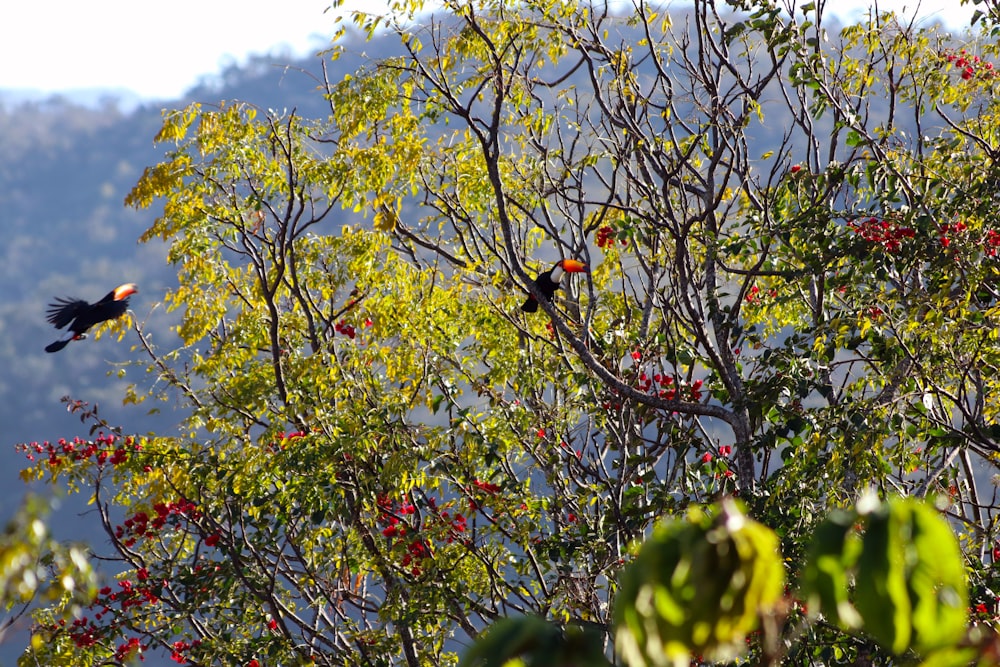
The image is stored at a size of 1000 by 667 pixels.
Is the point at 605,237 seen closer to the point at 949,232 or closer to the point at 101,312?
the point at 949,232

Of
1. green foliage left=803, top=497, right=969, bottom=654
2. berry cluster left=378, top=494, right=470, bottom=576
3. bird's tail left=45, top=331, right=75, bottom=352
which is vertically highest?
bird's tail left=45, top=331, right=75, bottom=352

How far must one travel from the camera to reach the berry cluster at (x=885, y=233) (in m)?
4.73

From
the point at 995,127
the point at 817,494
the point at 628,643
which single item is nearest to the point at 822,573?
the point at 628,643

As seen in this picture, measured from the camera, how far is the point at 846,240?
484cm

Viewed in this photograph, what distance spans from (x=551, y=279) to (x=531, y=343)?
1.17m

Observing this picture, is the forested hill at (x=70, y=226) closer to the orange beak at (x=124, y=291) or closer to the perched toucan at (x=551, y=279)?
the orange beak at (x=124, y=291)

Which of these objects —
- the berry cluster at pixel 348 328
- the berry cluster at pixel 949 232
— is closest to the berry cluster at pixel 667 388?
the berry cluster at pixel 949 232

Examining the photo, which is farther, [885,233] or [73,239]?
[73,239]

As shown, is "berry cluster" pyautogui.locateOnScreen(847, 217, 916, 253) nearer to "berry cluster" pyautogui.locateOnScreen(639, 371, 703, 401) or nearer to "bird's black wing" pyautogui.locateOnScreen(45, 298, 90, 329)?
"berry cluster" pyautogui.locateOnScreen(639, 371, 703, 401)

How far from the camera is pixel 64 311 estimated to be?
20.3ft

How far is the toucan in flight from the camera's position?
612cm

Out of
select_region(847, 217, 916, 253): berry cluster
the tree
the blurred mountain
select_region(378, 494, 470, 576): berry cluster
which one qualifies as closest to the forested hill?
the blurred mountain

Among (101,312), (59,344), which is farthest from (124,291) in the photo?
(59,344)

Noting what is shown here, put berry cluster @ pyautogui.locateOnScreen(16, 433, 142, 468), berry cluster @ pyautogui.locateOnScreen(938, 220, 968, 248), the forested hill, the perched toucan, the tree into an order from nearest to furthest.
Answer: berry cluster @ pyautogui.locateOnScreen(938, 220, 968, 248) < the tree < the perched toucan < berry cluster @ pyautogui.locateOnScreen(16, 433, 142, 468) < the forested hill
